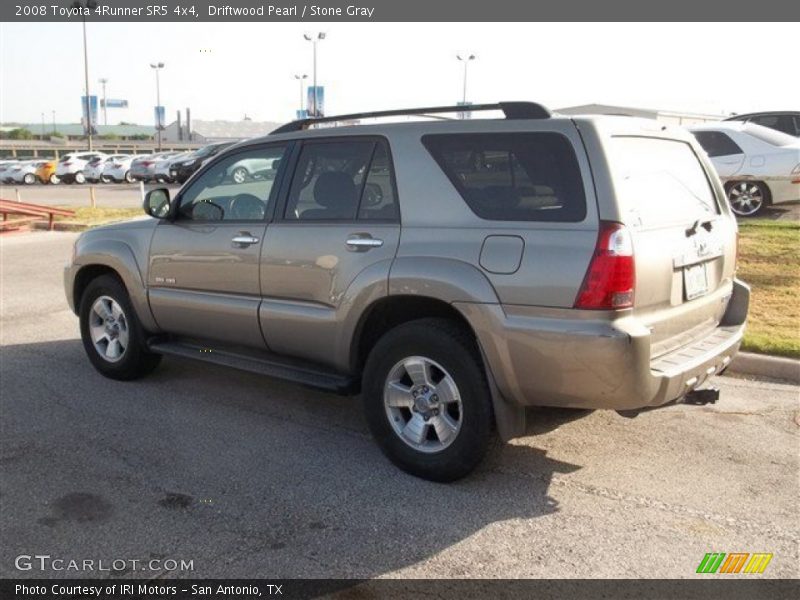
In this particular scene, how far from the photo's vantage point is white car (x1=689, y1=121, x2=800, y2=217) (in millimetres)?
12055

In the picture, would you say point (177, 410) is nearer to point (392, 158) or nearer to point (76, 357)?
point (76, 357)

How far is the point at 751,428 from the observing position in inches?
194

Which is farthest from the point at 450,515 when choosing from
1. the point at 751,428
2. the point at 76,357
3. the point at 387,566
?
the point at 76,357

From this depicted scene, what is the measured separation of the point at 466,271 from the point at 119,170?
40.0m

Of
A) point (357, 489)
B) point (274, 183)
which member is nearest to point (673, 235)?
point (357, 489)

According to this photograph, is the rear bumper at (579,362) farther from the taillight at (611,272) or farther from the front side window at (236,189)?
the front side window at (236,189)

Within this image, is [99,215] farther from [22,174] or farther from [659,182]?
[22,174]

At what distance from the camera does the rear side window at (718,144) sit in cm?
1252

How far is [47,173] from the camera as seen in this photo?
4022 centimetres

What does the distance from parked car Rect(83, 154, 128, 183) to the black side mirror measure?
38103mm

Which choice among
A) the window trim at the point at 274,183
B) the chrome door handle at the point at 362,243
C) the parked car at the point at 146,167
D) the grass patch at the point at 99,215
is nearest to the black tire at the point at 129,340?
the window trim at the point at 274,183

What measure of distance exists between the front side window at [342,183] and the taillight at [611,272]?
4.07 feet

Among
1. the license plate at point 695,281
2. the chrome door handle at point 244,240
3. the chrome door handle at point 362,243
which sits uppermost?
the chrome door handle at point 362,243

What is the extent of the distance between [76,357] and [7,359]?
561 mm
